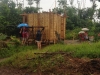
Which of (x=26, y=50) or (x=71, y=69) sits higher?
(x=26, y=50)

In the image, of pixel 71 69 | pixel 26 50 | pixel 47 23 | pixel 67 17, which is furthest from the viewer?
pixel 67 17

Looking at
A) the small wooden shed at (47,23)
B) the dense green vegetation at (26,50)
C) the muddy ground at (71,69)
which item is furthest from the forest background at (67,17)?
the muddy ground at (71,69)

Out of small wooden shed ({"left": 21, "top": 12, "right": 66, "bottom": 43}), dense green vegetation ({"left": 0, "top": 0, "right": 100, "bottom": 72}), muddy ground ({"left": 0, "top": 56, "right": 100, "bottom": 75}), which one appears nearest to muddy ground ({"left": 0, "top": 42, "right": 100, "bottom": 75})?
muddy ground ({"left": 0, "top": 56, "right": 100, "bottom": 75})

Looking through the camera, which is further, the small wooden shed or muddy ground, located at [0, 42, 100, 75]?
the small wooden shed

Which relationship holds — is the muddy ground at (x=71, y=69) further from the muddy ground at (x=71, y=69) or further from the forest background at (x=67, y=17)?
the forest background at (x=67, y=17)

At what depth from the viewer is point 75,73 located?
32.2 ft

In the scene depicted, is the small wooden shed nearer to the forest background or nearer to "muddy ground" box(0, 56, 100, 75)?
the forest background

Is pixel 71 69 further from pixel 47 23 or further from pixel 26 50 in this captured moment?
pixel 47 23

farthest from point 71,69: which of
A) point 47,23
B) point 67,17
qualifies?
point 67,17

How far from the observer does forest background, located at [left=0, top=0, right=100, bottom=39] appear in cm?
2220

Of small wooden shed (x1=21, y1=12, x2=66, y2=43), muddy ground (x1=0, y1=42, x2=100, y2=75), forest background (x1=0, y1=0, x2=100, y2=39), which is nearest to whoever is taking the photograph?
muddy ground (x1=0, y1=42, x2=100, y2=75)

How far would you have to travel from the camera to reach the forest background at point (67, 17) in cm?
2220

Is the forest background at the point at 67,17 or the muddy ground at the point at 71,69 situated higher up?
the forest background at the point at 67,17

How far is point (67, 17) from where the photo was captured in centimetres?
2612
